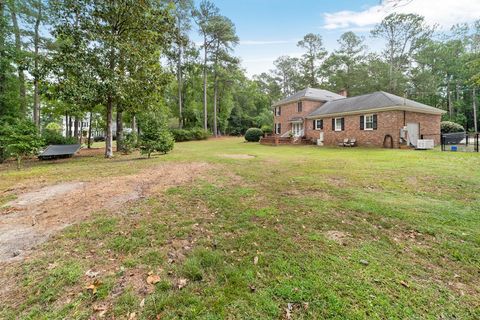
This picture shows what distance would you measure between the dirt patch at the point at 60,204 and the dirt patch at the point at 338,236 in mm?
3925

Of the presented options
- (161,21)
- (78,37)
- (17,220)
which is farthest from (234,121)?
(17,220)

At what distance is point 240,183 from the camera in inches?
250

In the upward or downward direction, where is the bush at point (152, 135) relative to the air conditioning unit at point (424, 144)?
upward

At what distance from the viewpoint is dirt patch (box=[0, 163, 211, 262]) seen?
3.28 meters

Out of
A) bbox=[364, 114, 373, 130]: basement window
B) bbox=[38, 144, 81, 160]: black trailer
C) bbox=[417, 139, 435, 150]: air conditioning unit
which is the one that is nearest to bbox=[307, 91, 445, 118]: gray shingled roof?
bbox=[364, 114, 373, 130]: basement window

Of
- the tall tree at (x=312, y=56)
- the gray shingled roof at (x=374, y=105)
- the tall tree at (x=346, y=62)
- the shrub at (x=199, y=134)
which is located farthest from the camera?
the tall tree at (x=312, y=56)

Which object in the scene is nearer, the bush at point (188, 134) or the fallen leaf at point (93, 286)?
the fallen leaf at point (93, 286)

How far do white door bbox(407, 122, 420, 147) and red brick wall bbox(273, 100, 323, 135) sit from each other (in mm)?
9680

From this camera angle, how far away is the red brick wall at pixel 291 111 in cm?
2422

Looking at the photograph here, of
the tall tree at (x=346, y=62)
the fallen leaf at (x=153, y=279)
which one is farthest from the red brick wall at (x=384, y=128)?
the tall tree at (x=346, y=62)

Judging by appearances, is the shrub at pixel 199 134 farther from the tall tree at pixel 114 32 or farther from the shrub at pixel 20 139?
the shrub at pixel 20 139

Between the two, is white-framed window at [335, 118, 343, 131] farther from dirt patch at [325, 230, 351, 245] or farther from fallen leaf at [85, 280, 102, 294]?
fallen leaf at [85, 280, 102, 294]

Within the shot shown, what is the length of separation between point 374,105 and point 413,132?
3362 mm

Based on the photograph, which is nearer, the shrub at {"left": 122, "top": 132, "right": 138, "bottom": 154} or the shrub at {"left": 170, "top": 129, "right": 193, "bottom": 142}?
the shrub at {"left": 122, "top": 132, "right": 138, "bottom": 154}
